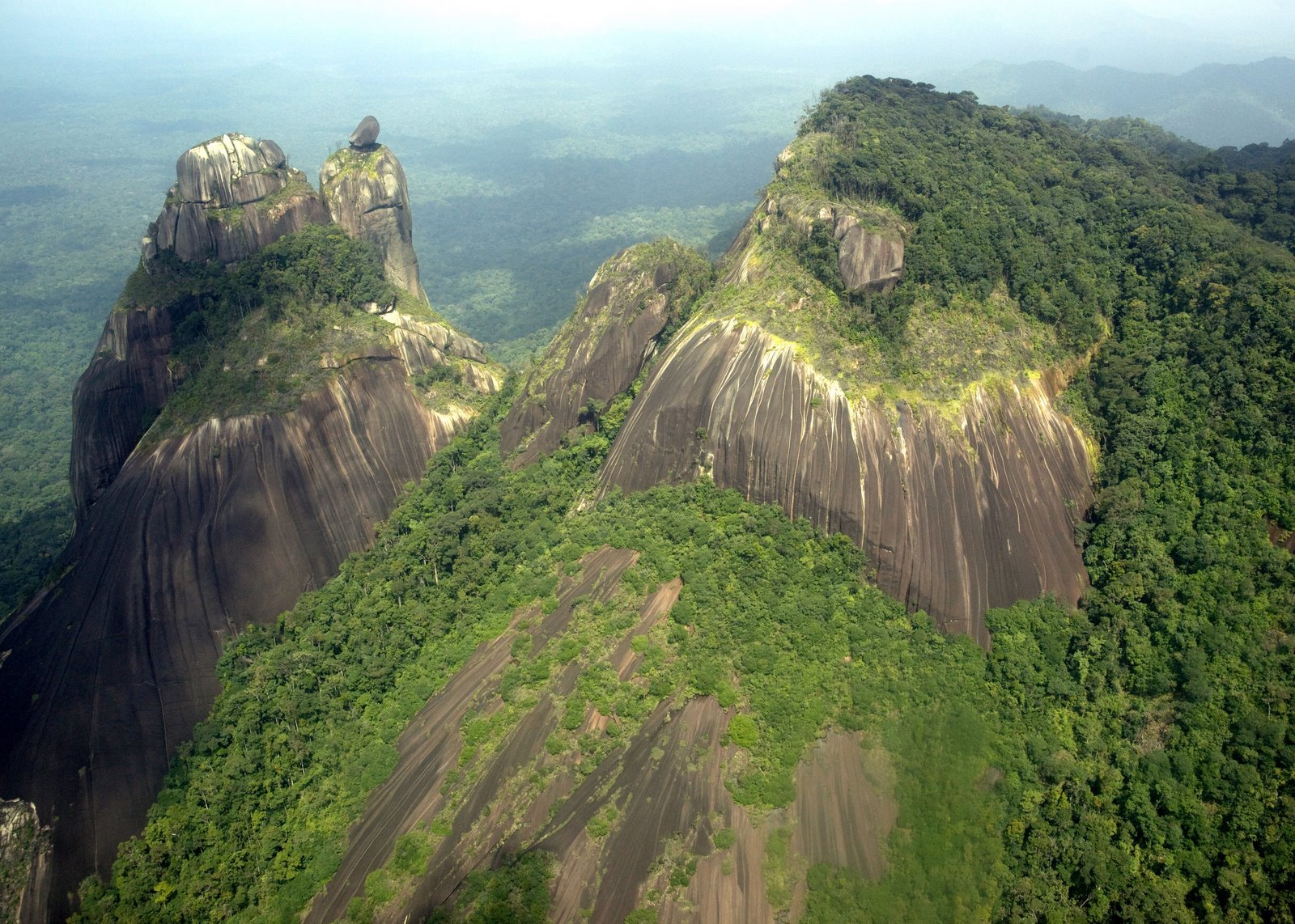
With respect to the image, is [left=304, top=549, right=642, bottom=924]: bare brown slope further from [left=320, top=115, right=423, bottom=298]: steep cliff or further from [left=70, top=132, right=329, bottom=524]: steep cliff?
[left=320, top=115, right=423, bottom=298]: steep cliff

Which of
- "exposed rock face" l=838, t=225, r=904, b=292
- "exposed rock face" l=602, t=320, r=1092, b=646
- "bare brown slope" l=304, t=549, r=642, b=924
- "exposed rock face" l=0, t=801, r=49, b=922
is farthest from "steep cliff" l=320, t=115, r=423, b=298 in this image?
"exposed rock face" l=0, t=801, r=49, b=922

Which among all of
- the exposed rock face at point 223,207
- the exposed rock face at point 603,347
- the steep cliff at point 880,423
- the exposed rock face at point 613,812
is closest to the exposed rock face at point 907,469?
the steep cliff at point 880,423

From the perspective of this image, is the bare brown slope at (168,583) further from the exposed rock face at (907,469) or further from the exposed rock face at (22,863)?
the exposed rock face at (907,469)

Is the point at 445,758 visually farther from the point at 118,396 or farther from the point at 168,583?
the point at 118,396

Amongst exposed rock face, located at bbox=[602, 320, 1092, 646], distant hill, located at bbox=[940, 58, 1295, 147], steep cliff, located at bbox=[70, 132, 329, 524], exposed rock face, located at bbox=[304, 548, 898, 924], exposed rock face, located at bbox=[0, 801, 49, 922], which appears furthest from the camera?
distant hill, located at bbox=[940, 58, 1295, 147]

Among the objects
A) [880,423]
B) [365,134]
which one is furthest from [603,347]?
[365,134]

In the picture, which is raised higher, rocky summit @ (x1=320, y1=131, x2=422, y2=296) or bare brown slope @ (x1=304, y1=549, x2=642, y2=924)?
rocky summit @ (x1=320, y1=131, x2=422, y2=296)

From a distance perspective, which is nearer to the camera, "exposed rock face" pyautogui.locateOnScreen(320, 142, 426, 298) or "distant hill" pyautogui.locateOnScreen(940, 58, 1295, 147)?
"exposed rock face" pyautogui.locateOnScreen(320, 142, 426, 298)
